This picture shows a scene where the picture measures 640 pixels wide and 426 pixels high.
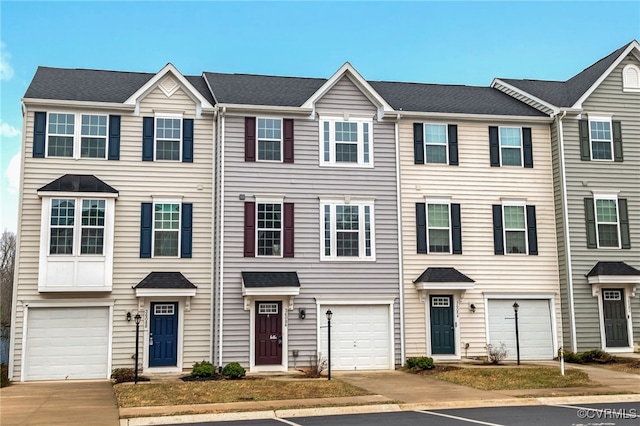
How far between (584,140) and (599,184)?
171cm

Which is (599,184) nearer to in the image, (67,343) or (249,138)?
(249,138)

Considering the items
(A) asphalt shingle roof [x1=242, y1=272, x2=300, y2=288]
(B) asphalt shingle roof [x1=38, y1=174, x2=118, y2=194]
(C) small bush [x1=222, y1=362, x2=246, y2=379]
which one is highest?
(B) asphalt shingle roof [x1=38, y1=174, x2=118, y2=194]

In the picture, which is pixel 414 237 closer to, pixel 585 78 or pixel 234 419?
pixel 585 78

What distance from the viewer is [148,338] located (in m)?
20.5

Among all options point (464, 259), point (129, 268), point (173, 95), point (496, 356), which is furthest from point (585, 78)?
point (129, 268)

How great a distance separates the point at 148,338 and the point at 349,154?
358 inches

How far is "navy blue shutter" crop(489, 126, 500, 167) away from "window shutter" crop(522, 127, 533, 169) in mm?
1061

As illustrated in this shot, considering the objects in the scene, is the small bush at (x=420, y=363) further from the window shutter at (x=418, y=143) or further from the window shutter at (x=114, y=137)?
the window shutter at (x=114, y=137)

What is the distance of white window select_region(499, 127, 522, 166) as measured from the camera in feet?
78.4

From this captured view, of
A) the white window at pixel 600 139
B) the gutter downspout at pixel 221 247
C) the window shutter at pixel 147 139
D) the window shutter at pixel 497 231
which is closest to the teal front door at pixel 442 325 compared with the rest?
the window shutter at pixel 497 231

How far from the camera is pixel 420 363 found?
2064cm

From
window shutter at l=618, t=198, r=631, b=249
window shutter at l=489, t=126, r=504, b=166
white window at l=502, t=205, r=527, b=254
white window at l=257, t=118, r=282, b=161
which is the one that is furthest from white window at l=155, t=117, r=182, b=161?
window shutter at l=618, t=198, r=631, b=249

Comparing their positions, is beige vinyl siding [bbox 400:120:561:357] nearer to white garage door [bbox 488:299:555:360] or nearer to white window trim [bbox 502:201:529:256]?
white window trim [bbox 502:201:529:256]

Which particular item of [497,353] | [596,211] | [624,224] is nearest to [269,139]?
[497,353]
